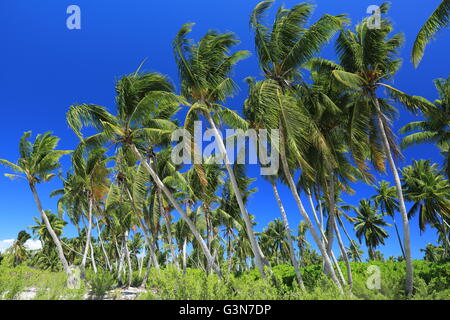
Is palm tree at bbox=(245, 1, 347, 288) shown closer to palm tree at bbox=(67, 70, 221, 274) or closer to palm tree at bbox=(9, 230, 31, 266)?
palm tree at bbox=(67, 70, 221, 274)

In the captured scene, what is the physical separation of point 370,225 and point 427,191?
50.5 feet

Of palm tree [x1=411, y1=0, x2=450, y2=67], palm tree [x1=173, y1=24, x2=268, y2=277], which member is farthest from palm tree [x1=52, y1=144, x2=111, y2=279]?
palm tree [x1=411, y1=0, x2=450, y2=67]

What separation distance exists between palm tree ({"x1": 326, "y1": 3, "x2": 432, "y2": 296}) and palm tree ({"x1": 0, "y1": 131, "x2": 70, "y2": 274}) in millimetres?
17760

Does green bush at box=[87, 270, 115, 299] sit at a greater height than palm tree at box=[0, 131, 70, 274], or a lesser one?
lesser

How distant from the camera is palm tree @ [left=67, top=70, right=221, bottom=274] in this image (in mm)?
10617

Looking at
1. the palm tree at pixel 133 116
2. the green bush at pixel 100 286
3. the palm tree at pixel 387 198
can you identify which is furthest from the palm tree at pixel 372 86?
the palm tree at pixel 387 198

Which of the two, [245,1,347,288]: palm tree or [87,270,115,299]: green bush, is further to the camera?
[87,270,115,299]: green bush

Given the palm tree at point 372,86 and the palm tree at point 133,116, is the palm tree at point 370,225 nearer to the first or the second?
the palm tree at point 372,86

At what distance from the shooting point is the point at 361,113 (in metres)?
10.9

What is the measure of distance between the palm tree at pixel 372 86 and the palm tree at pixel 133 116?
24.2 ft

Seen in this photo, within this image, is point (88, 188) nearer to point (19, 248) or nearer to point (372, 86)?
point (372, 86)

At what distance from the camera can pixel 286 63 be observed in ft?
33.8

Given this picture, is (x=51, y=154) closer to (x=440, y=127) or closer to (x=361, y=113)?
(x=361, y=113)
